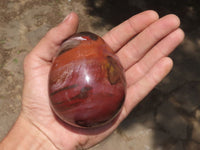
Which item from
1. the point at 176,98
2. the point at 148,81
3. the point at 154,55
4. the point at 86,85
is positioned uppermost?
the point at 86,85

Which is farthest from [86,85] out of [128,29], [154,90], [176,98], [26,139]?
[176,98]

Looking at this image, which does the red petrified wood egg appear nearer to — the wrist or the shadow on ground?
the wrist

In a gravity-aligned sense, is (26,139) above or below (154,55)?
below

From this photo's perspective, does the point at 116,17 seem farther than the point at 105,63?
Yes

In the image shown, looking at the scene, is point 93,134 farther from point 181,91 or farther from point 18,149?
point 181,91

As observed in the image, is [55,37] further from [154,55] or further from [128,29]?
[154,55]

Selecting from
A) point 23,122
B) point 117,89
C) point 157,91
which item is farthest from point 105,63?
point 157,91

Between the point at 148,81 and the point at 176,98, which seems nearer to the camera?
the point at 148,81
